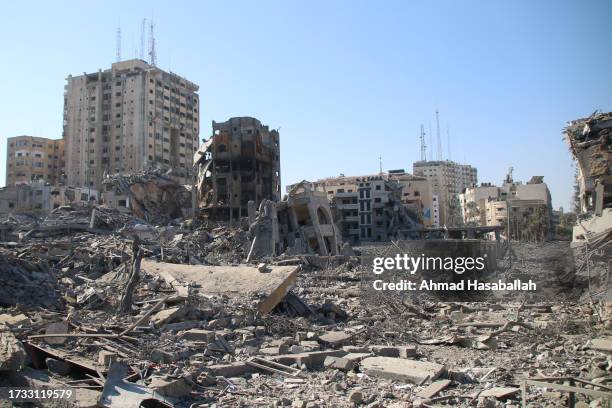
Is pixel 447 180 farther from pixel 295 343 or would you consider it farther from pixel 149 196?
pixel 295 343

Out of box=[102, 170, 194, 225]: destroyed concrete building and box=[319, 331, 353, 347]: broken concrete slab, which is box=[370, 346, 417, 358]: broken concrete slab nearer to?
box=[319, 331, 353, 347]: broken concrete slab

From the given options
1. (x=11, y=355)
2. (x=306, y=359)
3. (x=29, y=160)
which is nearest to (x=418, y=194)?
(x=29, y=160)

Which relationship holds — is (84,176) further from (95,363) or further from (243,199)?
(95,363)

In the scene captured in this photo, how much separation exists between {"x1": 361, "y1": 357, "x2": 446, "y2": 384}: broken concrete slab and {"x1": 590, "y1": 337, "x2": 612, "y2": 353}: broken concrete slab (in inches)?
118

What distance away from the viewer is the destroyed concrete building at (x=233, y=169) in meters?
55.8

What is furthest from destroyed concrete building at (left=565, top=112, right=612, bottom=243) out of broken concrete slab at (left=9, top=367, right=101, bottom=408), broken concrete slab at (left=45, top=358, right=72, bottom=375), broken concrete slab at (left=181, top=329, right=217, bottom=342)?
broken concrete slab at (left=9, top=367, right=101, bottom=408)

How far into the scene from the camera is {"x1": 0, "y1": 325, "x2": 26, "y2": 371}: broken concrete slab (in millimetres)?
6172

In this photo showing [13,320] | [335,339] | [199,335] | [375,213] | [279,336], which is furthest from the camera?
[375,213]

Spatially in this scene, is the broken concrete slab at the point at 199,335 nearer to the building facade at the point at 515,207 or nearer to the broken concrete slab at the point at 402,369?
the broken concrete slab at the point at 402,369

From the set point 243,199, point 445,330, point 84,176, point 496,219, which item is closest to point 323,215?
point 243,199

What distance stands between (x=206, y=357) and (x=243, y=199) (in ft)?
160

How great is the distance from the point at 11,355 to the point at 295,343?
5162mm

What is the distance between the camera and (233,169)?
56.8 metres

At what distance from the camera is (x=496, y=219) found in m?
72.4
